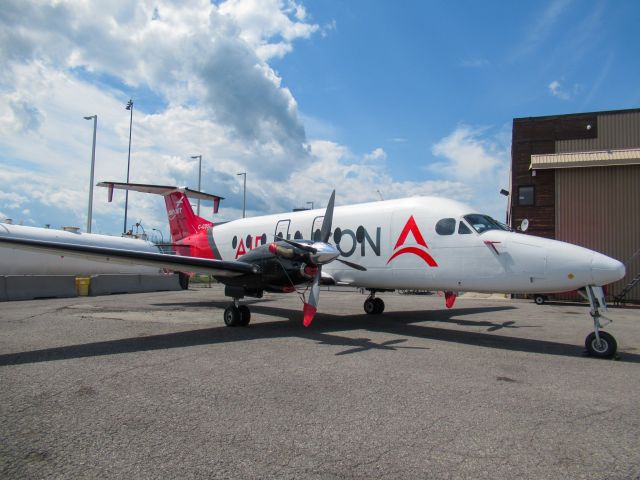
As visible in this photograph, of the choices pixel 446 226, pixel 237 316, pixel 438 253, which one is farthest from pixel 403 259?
pixel 237 316

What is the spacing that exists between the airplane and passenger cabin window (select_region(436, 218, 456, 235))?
0.08 ft

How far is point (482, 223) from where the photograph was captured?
9.91 metres

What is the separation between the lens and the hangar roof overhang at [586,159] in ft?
76.2

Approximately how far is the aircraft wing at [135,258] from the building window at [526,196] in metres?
20.6

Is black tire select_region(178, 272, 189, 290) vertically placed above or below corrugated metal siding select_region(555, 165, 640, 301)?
below

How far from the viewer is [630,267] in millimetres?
22969

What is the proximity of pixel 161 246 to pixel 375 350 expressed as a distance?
11.7 m

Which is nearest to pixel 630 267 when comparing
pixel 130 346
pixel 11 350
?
pixel 130 346

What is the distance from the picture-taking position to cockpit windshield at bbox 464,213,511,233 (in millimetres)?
9750

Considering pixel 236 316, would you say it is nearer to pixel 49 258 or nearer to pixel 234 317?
pixel 234 317

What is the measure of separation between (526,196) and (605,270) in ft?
65.2

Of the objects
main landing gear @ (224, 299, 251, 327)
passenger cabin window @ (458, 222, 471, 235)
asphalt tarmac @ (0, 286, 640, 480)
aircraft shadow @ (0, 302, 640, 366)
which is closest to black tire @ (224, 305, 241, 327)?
main landing gear @ (224, 299, 251, 327)

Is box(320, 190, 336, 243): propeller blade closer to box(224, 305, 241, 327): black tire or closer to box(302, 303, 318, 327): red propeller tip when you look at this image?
box(302, 303, 318, 327): red propeller tip

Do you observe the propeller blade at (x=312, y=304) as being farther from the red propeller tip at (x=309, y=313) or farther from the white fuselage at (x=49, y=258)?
the white fuselage at (x=49, y=258)
